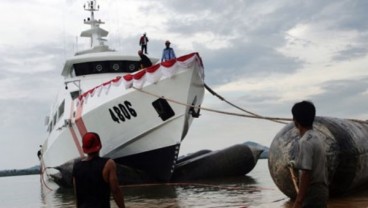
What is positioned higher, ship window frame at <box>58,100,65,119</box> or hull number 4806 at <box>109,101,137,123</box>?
ship window frame at <box>58,100,65,119</box>

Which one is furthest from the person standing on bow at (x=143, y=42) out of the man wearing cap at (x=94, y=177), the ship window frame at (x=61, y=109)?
the man wearing cap at (x=94, y=177)

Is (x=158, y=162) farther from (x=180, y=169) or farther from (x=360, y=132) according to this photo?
(x=360, y=132)

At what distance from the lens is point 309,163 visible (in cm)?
366

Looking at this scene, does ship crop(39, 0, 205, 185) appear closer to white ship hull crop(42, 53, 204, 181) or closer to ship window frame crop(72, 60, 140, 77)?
white ship hull crop(42, 53, 204, 181)

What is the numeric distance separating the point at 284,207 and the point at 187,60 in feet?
25.4

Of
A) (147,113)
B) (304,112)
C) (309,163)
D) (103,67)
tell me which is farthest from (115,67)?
(309,163)

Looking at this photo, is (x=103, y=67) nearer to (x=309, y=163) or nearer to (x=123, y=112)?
(x=123, y=112)

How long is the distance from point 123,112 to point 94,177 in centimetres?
1158

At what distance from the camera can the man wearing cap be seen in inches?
162

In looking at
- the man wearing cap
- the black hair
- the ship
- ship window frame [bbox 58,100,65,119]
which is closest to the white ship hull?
the ship

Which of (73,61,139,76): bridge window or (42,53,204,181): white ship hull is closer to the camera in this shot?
(42,53,204,181): white ship hull

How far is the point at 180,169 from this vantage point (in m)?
18.3

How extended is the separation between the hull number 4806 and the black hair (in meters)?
12.0

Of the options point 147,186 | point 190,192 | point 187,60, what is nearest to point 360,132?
point 190,192
